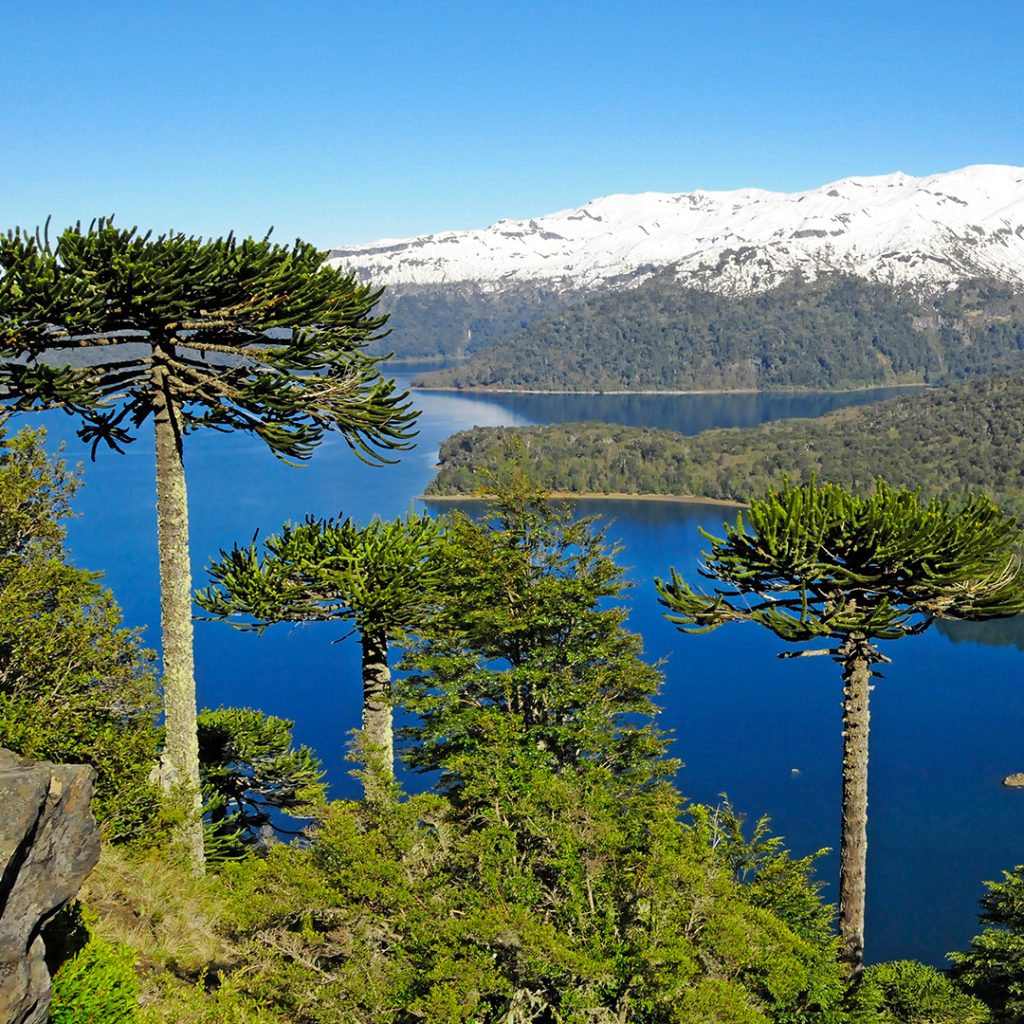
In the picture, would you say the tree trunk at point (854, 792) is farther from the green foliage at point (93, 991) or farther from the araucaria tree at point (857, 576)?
the green foliage at point (93, 991)

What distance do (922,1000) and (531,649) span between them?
387 inches

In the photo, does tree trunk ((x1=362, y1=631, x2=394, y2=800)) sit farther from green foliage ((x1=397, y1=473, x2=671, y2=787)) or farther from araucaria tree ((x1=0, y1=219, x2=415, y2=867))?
araucaria tree ((x1=0, y1=219, x2=415, y2=867))

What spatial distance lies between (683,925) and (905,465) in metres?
203

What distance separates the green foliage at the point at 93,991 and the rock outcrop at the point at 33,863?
111 cm

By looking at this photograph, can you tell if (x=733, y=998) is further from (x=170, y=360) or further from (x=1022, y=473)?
(x=1022, y=473)

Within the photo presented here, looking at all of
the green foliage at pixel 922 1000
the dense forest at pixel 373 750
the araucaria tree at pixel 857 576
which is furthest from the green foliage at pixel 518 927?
the green foliage at pixel 922 1000

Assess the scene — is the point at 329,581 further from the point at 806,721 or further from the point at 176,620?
the point at 806,721

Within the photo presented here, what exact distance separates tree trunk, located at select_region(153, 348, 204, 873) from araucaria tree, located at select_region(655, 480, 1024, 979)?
8.56 meters

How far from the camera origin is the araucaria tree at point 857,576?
17125 mm

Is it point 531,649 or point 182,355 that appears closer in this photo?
point 182,355

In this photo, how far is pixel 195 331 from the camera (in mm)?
16672

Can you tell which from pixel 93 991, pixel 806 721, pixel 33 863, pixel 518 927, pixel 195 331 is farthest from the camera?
pixel 806 721

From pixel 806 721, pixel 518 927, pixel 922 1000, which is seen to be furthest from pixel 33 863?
pixel 806 721

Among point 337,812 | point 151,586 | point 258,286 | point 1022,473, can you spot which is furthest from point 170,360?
point 1022,473
